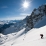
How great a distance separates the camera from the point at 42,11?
348 feet

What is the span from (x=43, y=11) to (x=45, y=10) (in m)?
3.38

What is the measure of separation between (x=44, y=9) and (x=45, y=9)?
2.38m

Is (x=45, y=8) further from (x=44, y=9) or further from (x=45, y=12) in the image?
(x=45, y=12)

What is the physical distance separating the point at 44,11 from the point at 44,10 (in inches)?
71.7

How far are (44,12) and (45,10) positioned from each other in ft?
9.23

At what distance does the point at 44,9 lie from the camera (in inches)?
4183

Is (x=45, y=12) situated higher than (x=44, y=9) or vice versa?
(x=44, y=9)

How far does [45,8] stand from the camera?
105750 mm

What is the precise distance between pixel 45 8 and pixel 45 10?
4813 mm

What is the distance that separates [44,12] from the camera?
102312 mm

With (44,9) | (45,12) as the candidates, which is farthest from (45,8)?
(45,12)

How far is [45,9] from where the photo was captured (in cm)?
10400

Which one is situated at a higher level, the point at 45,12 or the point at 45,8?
the point at 45,8

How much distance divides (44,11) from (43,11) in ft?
4.64
